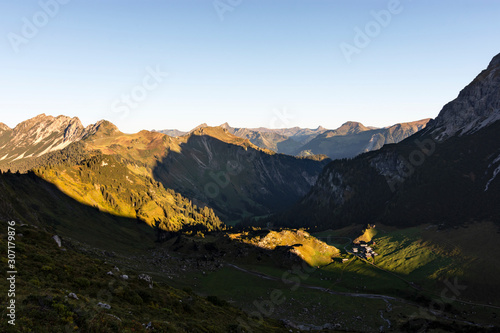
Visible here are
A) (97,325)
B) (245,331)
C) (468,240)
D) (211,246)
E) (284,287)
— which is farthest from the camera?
(211,246)

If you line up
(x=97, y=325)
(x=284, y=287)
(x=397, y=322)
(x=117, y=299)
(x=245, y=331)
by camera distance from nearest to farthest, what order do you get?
1. (x=97, y=325)
2. (x=117, y=299)
3. (x=245, y=331)
4. (x=397, y=322)
5. (x=284, y=287)

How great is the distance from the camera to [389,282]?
15175cm

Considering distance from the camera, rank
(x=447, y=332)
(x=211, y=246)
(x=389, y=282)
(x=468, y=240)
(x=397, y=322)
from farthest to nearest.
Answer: (x=211, y=246)
(x=468, y=240)
(x=389, y=282)
(x=397, y=322)
(x=447, y=332)

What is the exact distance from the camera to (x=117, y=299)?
45.5 meters

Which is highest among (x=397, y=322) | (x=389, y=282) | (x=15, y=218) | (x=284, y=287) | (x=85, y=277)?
(x=15, y=218)

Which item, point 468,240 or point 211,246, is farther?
point 211,246

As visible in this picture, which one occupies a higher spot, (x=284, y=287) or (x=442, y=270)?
(x=284, y=287)

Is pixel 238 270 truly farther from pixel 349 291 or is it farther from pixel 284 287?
pixel 349 291

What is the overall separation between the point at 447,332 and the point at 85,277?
107702 millimetres

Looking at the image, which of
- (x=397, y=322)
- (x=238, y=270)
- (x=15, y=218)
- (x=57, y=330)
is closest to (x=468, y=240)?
(x=397, y=322)

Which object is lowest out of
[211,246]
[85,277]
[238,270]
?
[238,270]

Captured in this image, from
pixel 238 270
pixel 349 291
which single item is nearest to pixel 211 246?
pixel 238 270

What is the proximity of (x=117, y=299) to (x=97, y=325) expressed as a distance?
16804mm

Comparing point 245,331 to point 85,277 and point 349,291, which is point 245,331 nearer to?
point 85,277
